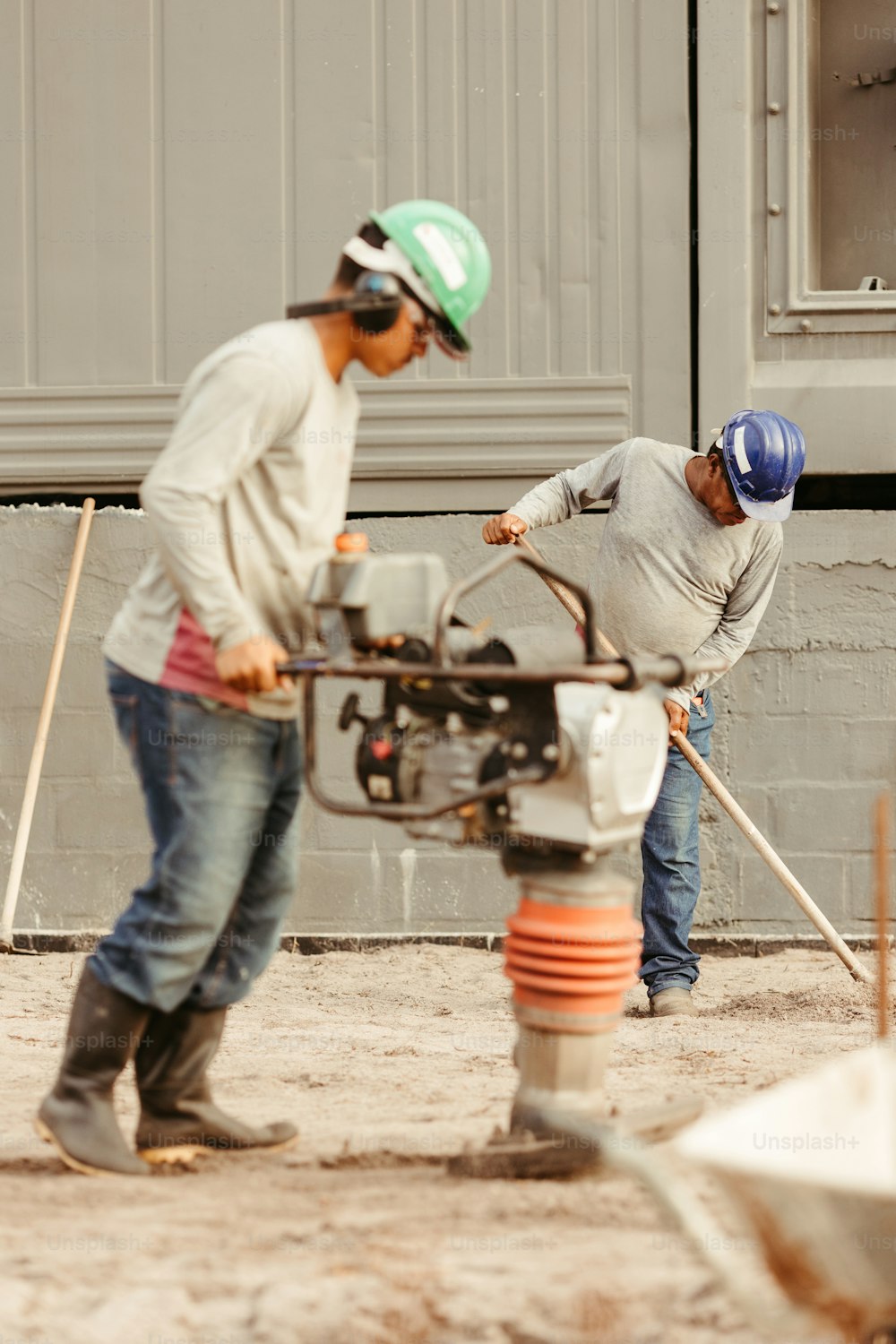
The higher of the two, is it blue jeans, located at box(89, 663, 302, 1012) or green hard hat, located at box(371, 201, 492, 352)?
green hard hat, located at box(371, 201, 492, 352)

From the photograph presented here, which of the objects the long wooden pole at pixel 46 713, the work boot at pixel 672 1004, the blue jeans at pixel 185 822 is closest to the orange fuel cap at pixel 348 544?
the blue jeans at pixel 185 822

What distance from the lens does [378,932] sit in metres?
5.89

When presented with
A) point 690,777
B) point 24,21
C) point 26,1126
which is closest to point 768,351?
Answer: point 690,777

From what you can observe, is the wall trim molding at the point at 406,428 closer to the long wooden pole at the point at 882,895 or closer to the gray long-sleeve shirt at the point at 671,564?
the gray long-sleeve shirt at the point at 671,564

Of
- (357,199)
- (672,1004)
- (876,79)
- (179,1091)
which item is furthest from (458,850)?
(876,79)

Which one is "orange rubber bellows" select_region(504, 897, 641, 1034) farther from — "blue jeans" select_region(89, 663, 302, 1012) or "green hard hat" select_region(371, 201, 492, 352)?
"green hard hat" select_region(371, 201, 492, 352)

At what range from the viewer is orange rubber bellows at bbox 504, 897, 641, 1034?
9.30ft

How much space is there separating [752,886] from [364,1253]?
3.61 meters

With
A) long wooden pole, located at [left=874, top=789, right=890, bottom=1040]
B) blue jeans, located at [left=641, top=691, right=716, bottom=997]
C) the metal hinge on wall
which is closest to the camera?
long wooden pole, located at [left=874, top=789, right=890, bottom=1040]

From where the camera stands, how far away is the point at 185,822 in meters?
2.86

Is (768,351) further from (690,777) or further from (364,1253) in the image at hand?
(364,1253)

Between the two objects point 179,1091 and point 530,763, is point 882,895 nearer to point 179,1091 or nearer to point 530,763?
point 530,763

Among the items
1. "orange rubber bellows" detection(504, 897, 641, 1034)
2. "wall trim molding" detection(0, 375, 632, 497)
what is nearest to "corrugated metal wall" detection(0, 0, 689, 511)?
"wall trim molding" detection(0, 375, 632, 497)

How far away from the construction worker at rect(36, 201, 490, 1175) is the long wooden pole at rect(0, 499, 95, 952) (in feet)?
8.95
